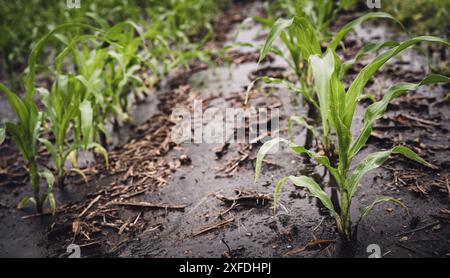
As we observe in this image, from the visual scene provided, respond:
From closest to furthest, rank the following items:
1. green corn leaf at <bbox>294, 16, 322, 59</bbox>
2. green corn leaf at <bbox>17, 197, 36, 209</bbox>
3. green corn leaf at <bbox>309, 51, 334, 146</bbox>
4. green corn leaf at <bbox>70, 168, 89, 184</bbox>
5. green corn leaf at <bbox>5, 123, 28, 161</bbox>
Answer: green corn leaf at <bbox>309, 51, 334, 146</bbox>
green corn leaf at <bbox>294, 16, 322, 59</bbox>
green corn leaf at <bbox>5, 123, 28, 161</bbox>
green corn leaf at <bbox>17, 197, 36, 209</bbox>
green corn leaf at <bbox>70, 168, 89, 184</bbox>

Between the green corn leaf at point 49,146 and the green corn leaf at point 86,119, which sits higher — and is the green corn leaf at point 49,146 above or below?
below

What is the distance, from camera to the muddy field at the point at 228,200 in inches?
48.6

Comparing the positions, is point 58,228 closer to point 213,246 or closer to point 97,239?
Answer: point 97,239

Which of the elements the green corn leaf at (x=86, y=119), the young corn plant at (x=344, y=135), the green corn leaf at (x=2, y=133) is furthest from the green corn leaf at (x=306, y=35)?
the green corn leaf at (x=2, y=133)

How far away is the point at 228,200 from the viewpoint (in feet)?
4.98

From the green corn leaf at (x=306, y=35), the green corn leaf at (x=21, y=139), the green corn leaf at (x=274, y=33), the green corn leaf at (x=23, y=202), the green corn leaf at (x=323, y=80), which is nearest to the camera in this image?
the green corn leaf at (x=323, y=80)

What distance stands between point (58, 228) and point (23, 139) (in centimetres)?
43

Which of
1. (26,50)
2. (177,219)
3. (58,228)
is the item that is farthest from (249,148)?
(26,50)

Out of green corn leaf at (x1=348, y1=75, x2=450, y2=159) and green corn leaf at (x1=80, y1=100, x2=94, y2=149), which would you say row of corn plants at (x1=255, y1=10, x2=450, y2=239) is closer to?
green corn leaf at (x1=348, y1=75, x2=450, y2=159)

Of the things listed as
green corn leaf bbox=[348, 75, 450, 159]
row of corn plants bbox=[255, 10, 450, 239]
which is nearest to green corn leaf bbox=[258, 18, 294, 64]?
row of corn plants bbox=[255, 10, 450, 239]

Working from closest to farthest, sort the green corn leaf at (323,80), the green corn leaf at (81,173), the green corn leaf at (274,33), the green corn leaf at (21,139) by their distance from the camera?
the green corn leaf at (323,80) → the green corn leaf at (274,33) → the green corn leaf at (21,139) → the green corn leaf at (81,173)

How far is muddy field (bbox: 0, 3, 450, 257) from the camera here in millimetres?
1233

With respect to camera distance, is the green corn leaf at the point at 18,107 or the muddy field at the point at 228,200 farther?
the green corn leaf at the point at 18,107

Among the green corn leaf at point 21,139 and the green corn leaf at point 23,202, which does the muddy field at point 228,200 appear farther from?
the green corn leaf at point 21,139
